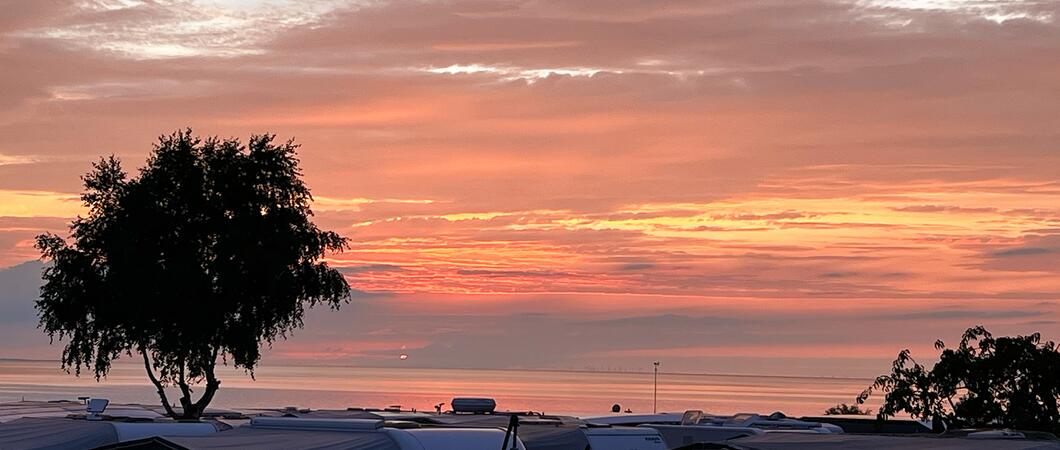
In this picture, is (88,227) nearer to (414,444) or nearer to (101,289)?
(101,289)

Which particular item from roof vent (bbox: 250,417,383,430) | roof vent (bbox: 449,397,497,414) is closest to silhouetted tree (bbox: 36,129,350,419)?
roof vent (bbox: 449,397,497,414)

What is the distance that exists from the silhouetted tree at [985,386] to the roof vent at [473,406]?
9.33m

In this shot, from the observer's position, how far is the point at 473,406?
108 feet

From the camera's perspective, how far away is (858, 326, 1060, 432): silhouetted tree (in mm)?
36875

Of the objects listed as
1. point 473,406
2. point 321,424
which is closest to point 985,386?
point 473,406

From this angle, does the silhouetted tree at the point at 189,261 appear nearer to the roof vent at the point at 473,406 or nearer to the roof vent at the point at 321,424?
the roof vent at the point at 473,406

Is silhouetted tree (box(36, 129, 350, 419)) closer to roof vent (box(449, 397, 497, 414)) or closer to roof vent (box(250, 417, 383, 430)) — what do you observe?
roof vent (box(449, 397, 497, 414))

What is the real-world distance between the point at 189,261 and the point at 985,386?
19754mm

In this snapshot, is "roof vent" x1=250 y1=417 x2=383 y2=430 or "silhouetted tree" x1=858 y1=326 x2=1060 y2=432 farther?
"silhouetted tree" x1=858 y1=326 x2=1060 y2=432

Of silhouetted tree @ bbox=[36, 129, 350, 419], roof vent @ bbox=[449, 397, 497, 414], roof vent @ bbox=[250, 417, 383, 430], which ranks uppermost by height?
silhouetted tree @ bbox=[36, 129, 350, 419]

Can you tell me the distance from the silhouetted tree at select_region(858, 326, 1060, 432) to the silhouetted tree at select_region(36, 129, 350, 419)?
48.7 ft

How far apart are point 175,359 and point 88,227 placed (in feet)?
13.2

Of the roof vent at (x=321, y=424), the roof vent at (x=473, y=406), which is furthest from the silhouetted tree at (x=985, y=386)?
the roof vent at (x=321, y=424)

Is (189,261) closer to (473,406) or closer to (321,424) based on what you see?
(473,406)
